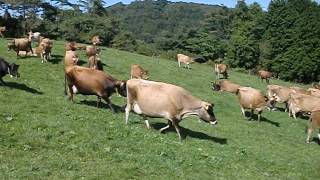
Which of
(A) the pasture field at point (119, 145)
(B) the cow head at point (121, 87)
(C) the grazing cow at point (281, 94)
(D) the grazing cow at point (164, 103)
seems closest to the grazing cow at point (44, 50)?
(A) the pasture field at point (119, 145)

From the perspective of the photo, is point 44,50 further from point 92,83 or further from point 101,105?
point 92,83

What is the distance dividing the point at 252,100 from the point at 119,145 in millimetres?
14580

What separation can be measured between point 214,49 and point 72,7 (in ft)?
90.0

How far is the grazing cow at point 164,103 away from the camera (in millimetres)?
17969

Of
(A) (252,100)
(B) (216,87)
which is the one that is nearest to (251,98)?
(A) (252,100)

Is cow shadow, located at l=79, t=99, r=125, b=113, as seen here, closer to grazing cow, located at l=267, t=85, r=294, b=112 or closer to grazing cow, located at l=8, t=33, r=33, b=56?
grazing cow, located at l=8, t=33, r=33, b=56

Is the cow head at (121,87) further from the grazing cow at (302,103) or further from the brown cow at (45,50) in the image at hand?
the grazing cow at (302,103)

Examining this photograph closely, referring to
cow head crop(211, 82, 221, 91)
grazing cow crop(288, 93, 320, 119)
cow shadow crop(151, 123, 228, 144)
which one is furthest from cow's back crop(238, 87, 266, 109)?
cow shadow crop(151, 123, 228, 144)

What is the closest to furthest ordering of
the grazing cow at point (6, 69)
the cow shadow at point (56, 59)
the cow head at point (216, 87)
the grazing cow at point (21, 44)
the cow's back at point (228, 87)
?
the grazing cow at point (6, 69) < the grazing cow at point (21, 44) < the cow shadow at point (56, 59) < the cow head at point (216, 87) < the cow's back at point (228, 87)

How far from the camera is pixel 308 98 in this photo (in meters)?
31.4

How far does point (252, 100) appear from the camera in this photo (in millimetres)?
28422

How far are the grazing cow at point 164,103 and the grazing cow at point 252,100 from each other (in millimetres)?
10112

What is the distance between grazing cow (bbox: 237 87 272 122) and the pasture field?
6.50 feet

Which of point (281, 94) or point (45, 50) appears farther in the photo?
point (281, 94)
